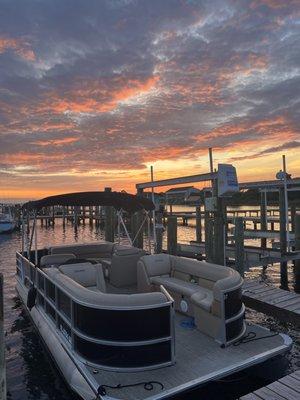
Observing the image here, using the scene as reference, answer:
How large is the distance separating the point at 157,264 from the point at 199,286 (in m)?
1.35

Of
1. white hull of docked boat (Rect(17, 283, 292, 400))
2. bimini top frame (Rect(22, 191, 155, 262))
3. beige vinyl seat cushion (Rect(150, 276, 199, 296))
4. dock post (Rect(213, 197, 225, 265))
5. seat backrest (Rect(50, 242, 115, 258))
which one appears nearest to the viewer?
white hull of docked boat (Rect(17, 283, 292, 400))

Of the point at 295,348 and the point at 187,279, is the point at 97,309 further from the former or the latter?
the point at 295,348

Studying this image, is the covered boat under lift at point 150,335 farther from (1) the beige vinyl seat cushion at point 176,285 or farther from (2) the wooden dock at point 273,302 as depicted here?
(2) the wooden dock at point 273,302

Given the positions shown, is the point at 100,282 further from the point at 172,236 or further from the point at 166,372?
the point at 172,236

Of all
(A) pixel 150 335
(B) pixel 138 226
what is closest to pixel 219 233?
(B) pixel 138 226

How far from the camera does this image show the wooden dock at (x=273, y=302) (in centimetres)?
795

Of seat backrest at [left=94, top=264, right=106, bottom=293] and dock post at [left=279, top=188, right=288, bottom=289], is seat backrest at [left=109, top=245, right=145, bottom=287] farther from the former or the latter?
dock post at [left=279, top=188, right=288, bottom=289]

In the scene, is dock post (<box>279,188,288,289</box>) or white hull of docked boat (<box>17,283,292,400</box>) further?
dock post (<box>279,188,288,289</box>)

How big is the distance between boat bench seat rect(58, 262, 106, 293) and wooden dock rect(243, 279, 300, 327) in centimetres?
392

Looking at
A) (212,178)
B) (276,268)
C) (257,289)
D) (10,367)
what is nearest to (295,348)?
Result: (257,289)

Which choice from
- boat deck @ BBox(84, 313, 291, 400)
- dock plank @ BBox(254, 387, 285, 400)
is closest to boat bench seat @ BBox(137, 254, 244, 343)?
boat deck @ BBox(84, 313, 291, 400)

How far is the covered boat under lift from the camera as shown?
17.3 feet

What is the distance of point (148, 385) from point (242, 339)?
222 cm

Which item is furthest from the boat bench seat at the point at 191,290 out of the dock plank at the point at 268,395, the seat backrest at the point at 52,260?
the seat backrest at the point at 52,260
